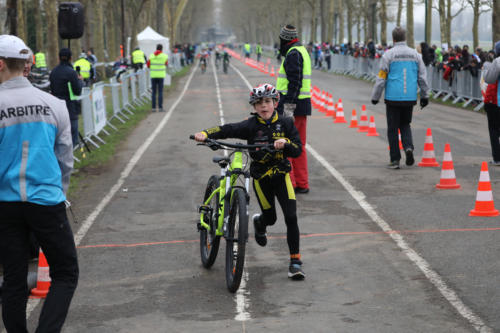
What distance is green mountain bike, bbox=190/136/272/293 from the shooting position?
6.25 m

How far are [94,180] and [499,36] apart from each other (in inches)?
684

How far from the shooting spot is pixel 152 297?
6391mm

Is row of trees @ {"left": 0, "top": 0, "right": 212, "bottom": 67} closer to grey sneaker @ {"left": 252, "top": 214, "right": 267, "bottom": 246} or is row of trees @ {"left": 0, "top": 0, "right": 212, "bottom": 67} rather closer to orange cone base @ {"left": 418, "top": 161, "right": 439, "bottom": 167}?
orange cone base @ {"left": 418, "top": 161, "right": 439, "bottom": 167}

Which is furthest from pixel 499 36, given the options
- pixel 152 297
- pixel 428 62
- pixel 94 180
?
pixel 152 297

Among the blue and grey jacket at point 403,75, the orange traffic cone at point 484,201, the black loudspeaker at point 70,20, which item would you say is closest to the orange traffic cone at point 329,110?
the black loudspeaker at point 70,20

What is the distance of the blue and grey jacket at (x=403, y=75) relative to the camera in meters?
12.4

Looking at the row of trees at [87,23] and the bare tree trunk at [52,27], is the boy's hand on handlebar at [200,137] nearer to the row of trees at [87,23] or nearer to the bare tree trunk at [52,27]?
the row of trees at [87,23]

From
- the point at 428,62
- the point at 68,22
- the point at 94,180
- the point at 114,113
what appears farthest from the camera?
the point at 428,62

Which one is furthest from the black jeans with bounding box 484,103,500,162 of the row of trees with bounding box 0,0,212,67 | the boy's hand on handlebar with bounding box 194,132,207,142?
the row of trees with bounding box 0,0,212,67

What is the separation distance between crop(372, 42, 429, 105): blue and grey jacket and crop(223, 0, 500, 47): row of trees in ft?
47.0

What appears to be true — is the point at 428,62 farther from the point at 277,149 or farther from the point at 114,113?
the point at 277,149

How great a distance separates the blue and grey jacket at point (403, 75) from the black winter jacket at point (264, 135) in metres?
5.82

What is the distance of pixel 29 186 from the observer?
446cm

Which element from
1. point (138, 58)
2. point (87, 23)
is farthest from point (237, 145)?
point (87, 23)
